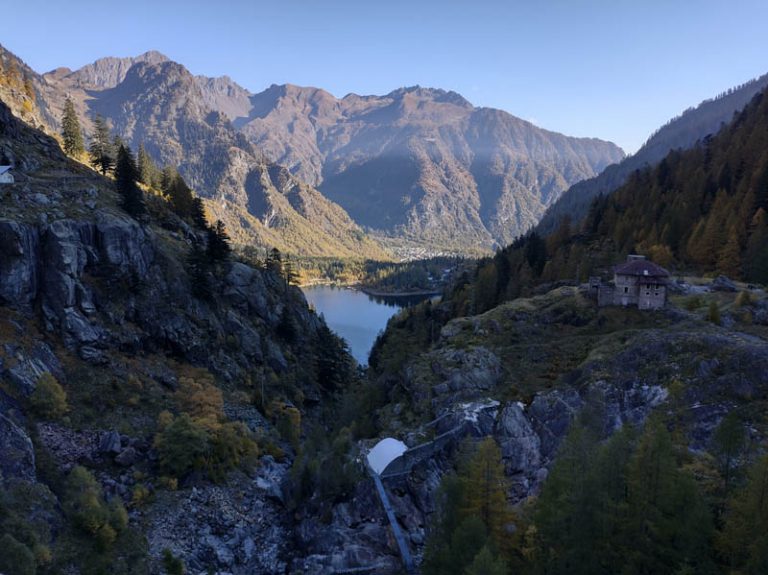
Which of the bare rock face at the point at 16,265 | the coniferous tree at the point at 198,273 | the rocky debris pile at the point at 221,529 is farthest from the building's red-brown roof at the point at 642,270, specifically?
the bare rock face at the point at 16,265

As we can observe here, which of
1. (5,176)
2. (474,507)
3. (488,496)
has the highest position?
(5,176)

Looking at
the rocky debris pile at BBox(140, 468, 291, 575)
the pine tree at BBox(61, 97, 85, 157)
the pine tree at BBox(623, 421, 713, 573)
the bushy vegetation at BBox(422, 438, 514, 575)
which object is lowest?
the rocky debris pile at BBox(140, 468, 291, 575)

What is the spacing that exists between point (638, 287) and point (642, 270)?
2071 millimetres

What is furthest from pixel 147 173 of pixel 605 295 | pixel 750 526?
pixel 750 526

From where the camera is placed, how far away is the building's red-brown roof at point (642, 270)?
50094 mm

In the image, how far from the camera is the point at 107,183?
6975 centimetres

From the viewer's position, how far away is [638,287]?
5178 cm

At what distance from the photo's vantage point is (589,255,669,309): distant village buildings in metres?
50.5

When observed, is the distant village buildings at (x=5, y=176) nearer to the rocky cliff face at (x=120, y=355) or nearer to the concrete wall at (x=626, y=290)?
the rocky cliff face at (x=120, y=355)

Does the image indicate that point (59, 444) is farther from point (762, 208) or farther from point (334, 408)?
point (762, 208)

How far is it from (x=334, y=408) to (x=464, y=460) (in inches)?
1925

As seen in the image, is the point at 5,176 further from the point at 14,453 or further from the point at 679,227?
the point at 679,227

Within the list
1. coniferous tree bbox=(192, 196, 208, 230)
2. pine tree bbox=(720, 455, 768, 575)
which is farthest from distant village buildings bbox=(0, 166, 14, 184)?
pine tree bbox=(720, 455, 768, 575)

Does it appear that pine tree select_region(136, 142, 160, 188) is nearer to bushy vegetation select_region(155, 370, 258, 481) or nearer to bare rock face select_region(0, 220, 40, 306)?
bare rock face select_region(0, 220, 40, 306)
